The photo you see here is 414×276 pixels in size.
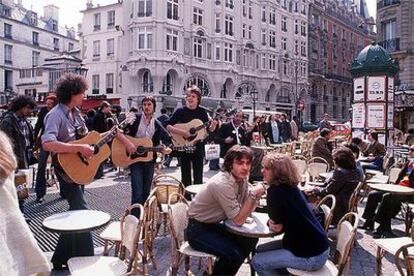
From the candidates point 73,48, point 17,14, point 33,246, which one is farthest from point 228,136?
point 73,48

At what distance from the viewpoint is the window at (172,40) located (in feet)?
117

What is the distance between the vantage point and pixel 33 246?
7.19ft

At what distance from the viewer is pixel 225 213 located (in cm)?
373

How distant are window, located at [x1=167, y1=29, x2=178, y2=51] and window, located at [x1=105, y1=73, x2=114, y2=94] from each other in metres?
6.52

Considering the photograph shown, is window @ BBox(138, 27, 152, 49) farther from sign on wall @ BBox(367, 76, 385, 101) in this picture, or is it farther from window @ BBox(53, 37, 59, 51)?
window @ BBox(53, 37, 59, 51)

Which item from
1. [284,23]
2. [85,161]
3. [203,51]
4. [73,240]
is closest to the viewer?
[73,240]

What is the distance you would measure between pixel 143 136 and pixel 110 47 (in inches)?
1354

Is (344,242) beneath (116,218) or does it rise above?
above

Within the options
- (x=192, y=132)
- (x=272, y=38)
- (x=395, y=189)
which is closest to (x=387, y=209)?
(x=395, y=189)

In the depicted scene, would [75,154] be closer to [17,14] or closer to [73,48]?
[17,14]

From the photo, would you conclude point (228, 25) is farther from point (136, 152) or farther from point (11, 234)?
→ point (11, 234)

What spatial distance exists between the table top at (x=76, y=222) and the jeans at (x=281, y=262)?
4.77 ft

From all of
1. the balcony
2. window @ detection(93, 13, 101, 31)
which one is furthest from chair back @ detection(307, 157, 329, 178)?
window @ detection(93, 13, 101, 31)

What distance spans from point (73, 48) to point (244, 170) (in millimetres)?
62239
